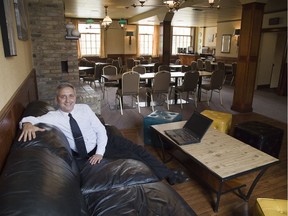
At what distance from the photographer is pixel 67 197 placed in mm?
1100

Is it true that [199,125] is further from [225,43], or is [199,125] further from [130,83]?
[225,43]

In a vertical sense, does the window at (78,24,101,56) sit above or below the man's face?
above

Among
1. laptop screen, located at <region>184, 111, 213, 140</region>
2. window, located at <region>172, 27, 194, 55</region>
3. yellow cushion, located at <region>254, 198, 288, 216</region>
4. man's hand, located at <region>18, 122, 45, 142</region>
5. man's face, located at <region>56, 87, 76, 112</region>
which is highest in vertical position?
window, located at <region>172, 27, 194, 55</region>

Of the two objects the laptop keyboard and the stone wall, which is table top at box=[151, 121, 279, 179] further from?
the stone wall

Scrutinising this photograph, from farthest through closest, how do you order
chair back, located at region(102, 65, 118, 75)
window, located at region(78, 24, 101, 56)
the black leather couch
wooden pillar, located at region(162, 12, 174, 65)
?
window, located at region(78, 24, 101, 56)
wooden pillar, located at region(162, 12, 174, 65)
chair back, located at region(102, 65, 118, 75)
the black leather couch

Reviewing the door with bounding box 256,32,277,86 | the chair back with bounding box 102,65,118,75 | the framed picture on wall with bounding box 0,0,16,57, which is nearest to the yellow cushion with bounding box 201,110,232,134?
the framed picture on wall with bounding box 0,0,16,57

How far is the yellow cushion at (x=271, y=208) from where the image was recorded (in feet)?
5.02

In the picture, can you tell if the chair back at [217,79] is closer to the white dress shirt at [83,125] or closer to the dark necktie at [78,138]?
the white dress shirt at [83,125]

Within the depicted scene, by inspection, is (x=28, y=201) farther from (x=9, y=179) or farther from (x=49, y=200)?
(x=9, y=179)

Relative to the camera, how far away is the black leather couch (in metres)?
0.96

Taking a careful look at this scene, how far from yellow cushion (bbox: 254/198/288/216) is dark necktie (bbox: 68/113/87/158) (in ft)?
4.64

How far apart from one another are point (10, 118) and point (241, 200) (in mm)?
2132

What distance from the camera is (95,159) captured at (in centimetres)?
194

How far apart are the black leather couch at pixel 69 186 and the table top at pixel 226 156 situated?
18.0 inches
